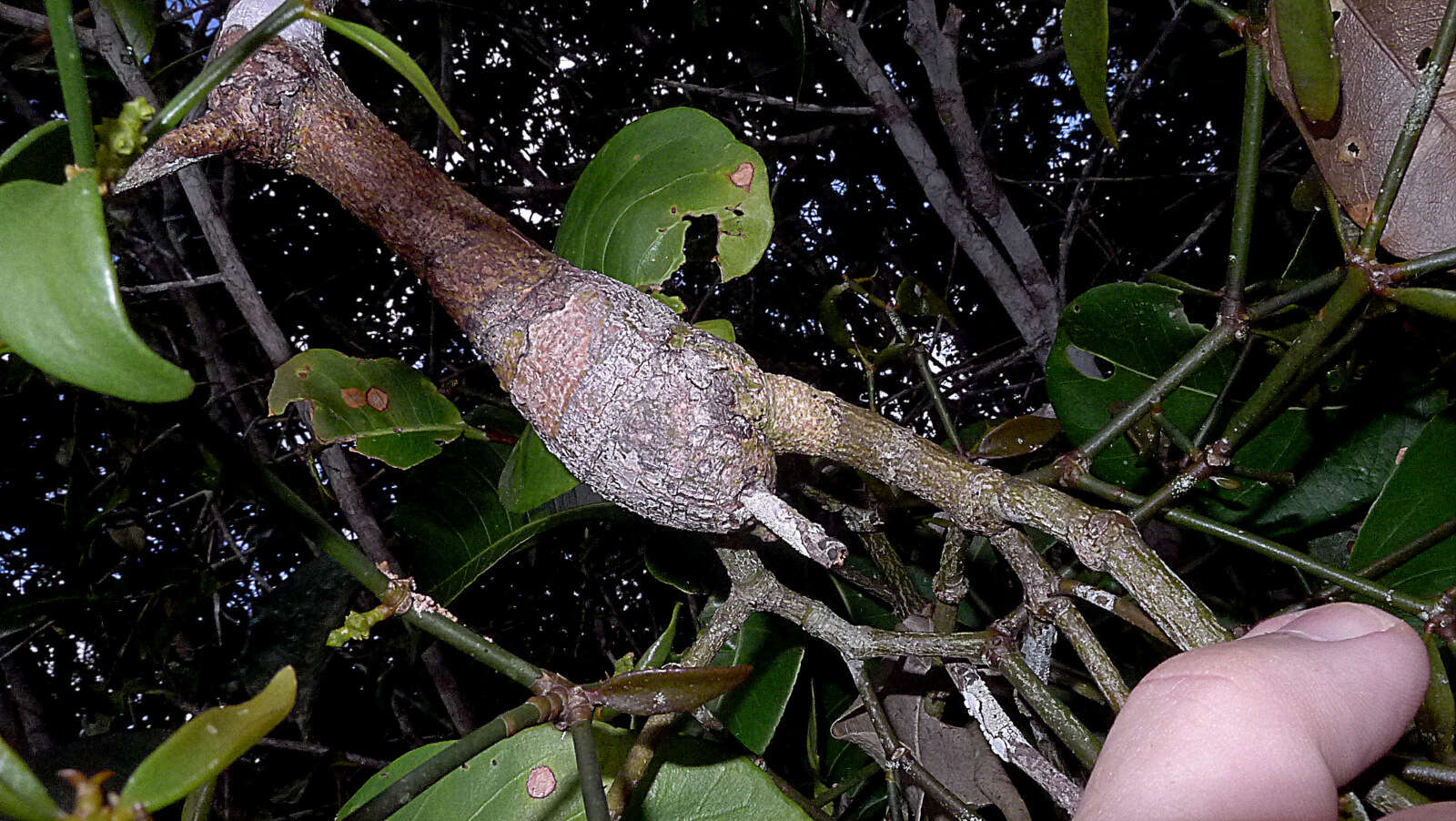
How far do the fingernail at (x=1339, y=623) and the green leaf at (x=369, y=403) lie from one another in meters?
0.56

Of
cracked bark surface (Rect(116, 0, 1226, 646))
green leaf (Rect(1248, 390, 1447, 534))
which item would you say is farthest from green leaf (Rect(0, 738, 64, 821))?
green leaf (Rect(1248, 390, 1447, 534))

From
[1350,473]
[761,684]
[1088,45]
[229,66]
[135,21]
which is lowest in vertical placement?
[1350,473]

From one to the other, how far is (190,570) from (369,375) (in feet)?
2.21

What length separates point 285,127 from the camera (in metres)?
0.47

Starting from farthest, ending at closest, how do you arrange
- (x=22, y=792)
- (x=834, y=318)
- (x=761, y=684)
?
(x=834, y=318)
(x=761, y=684)
(x=22, y=792)

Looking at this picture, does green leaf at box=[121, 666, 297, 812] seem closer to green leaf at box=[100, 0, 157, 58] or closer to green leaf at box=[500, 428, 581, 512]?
green leaf at box=[500, 428, 581, 512]

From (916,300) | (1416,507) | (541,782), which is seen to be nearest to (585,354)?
(541,782)

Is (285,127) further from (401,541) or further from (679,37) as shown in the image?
(679,37)

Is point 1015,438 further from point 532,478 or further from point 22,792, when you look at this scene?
point 22,792

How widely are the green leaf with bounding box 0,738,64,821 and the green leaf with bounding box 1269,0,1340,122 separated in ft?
1.73

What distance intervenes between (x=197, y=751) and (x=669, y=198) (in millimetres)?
491

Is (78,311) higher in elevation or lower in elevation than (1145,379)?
higher

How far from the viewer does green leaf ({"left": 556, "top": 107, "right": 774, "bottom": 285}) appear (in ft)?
2.02

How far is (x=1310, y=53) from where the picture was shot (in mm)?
391
